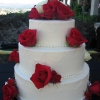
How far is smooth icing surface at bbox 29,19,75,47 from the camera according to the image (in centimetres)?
Result: 140

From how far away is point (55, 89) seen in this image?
1.40 m

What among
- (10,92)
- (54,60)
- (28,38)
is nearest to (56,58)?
(54,60)

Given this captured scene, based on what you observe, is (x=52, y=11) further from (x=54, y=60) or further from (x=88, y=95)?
(x=88, y=95)

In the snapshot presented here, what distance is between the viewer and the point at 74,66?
1.46 m

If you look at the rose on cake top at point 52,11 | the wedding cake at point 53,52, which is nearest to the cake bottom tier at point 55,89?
the wedding cake at point 53,52

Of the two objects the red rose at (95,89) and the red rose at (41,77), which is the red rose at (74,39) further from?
the red rose at (95,89)

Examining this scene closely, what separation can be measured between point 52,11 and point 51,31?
0.49 ft

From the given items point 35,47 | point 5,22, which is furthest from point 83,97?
point 5,22

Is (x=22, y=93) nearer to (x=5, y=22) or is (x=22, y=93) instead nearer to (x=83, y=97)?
(x=83, y=97)

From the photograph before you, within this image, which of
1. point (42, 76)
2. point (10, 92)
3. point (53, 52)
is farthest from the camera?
point (10, 92)

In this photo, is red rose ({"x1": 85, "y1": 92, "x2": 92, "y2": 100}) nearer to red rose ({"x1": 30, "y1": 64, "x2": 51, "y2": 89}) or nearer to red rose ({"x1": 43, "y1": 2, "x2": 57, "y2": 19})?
red rose ({"x1": 30, "y1": 64, "x2": 51, "y2": 89})

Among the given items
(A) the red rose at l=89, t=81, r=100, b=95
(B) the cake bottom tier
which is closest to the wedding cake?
(B) the cake bottom tier

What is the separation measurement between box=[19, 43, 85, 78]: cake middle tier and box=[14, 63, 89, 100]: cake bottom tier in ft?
0.19

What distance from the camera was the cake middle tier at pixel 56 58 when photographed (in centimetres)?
137
